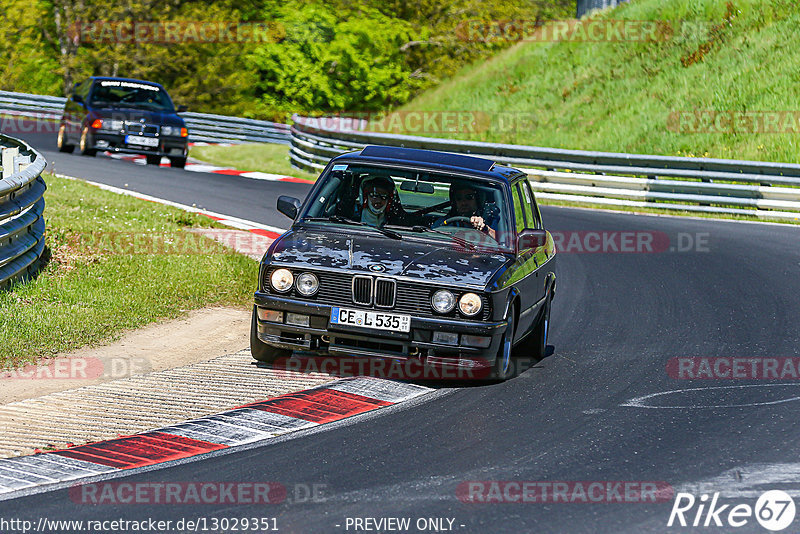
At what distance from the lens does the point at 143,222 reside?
48.0 ft

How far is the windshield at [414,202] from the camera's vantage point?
8.93 m

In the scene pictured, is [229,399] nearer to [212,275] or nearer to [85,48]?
[212,275]

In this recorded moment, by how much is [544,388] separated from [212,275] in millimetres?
4770

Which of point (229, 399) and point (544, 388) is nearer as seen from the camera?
point (229, 399)

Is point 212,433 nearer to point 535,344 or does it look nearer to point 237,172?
point 535,344

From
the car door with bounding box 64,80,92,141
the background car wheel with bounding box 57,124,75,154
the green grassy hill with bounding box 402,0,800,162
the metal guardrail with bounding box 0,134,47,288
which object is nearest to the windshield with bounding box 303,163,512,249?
the metal guardrail with bounding box 0,134,47,288

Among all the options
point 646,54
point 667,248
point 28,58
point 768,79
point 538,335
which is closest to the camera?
point 538,335

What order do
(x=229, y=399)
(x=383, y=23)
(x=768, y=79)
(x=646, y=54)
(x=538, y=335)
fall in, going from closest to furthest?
1. (x=229, y=399)
2. (x=538, y=335)
3. (x=768, y=79)
4. (x=646, y=54)
5. (x=383, y=23)

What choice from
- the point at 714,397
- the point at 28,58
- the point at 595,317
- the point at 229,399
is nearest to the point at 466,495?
the point at 229,399

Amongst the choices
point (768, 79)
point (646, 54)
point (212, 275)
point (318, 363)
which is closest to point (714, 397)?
point (318, 363)

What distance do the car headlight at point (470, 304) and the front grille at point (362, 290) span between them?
0.63 m

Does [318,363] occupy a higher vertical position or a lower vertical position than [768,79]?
lower

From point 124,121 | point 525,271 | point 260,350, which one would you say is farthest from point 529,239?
point 124,121

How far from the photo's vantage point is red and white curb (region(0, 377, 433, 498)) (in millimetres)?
6082
